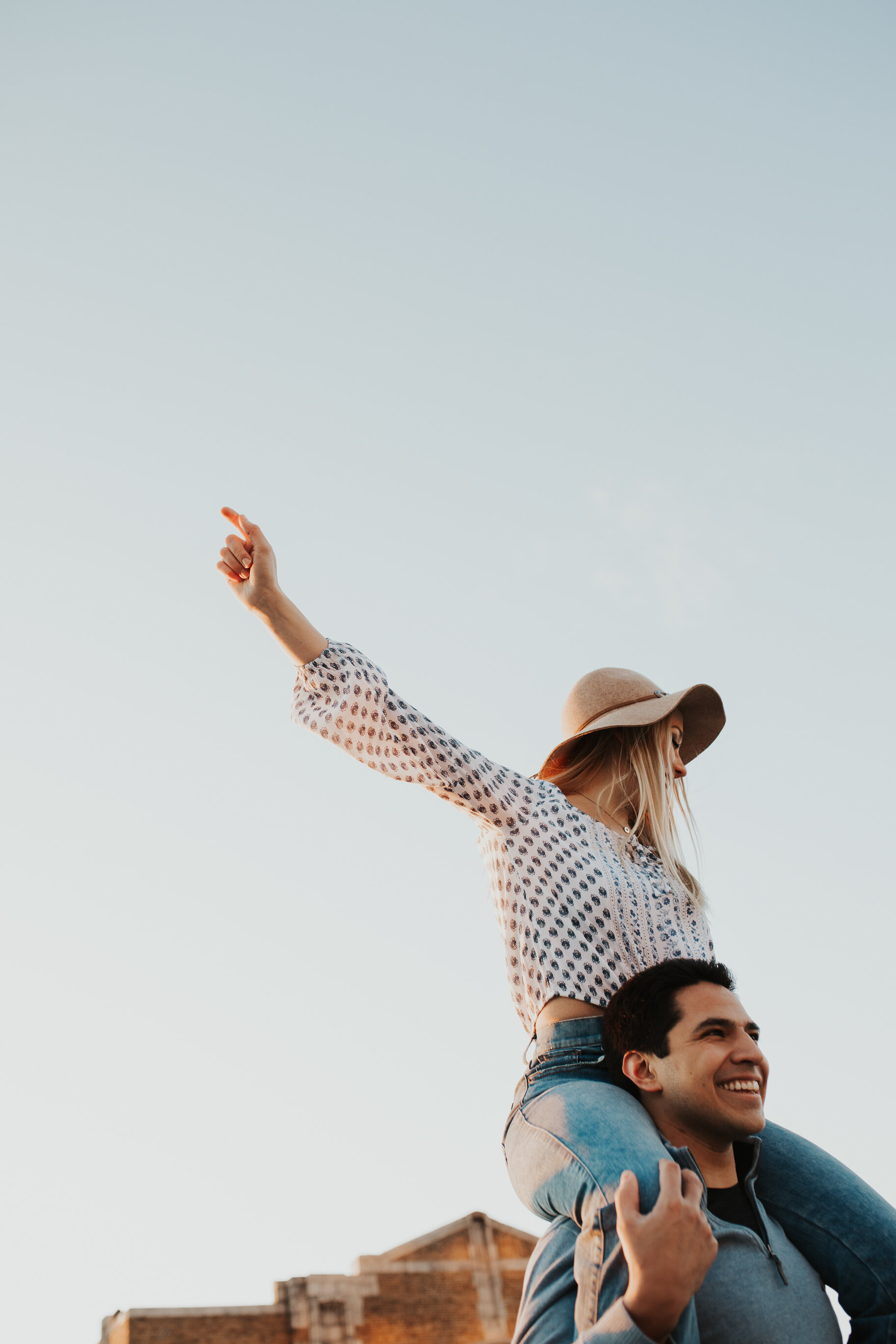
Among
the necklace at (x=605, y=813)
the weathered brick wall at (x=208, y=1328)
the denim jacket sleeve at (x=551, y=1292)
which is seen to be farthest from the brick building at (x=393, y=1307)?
the denim jacket sleeve at (x=551, y=1292)

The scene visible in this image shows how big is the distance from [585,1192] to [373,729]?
1.53 metres

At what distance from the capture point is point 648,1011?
3.04 metres

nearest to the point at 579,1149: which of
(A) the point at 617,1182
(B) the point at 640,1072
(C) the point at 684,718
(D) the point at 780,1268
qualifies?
(A) the point at 617,1182

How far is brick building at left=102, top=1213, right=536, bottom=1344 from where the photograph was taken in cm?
1312

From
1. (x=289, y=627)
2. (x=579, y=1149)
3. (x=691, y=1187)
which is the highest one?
(x=289, y=627)

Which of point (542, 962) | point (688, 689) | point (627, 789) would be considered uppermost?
point (688, 689)

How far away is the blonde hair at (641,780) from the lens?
3.80m

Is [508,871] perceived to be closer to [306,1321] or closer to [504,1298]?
[306,1321]

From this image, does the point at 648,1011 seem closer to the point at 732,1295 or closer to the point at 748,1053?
the point at 748,1053

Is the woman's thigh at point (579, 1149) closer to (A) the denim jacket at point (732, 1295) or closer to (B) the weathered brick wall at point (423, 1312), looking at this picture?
(A) the denim jacket at point (732, 1295)

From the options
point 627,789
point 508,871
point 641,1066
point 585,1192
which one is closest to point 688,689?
point 627,789

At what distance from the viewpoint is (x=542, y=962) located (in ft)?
10.9

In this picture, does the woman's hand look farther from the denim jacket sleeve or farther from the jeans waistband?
the denim jacket sleeve

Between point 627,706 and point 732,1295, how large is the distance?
194cm
